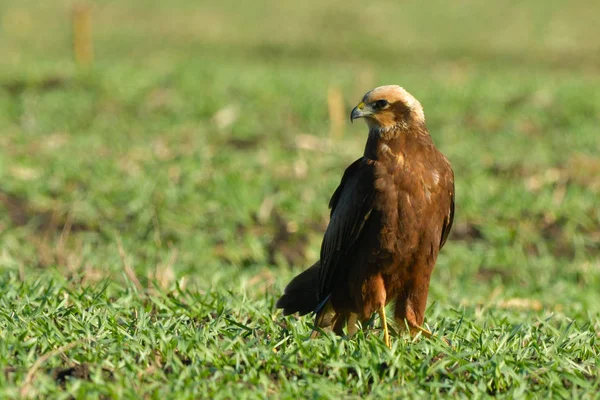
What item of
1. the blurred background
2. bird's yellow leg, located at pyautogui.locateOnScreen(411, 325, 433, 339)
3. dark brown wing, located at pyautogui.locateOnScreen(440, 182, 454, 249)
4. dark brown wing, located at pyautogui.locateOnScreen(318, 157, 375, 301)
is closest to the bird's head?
dark brown wing, located at pyautogui.locateOnScreen(318, 157, 375, 301)

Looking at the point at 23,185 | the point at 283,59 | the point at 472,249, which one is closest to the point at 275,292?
the point at 472,249

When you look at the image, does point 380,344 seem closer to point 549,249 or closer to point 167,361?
point 167,361

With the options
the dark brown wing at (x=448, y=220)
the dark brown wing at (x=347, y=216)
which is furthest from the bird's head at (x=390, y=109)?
the dark brown wing at (x=448, y=220)

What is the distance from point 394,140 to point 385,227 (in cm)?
48

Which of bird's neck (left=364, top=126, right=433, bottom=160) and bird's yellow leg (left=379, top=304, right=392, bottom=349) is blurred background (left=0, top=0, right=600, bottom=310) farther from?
bird's neck (left=364, top=126, right=433, bottom=160)

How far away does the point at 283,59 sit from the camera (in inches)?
851

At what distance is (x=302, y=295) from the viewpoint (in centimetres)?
451

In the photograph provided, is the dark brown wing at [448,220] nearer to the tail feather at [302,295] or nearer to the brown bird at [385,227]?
the brown bird at [385,227]

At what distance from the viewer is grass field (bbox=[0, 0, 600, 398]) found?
3514 millimetres

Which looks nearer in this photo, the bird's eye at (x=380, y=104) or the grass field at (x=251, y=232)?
the grass field at (x=251, y=232)

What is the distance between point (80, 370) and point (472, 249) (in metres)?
5.01

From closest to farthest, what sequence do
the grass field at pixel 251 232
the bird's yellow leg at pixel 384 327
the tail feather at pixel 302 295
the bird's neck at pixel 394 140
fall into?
the grass field at pixel 251 232 < the bird's yellow leg at pixel 384 327 < the bird's neck at pixel 394 140 < the tail feather at pixel 302 295

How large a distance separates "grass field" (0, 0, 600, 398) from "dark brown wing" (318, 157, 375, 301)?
1.02ft

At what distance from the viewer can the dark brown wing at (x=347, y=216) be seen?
4.18m
